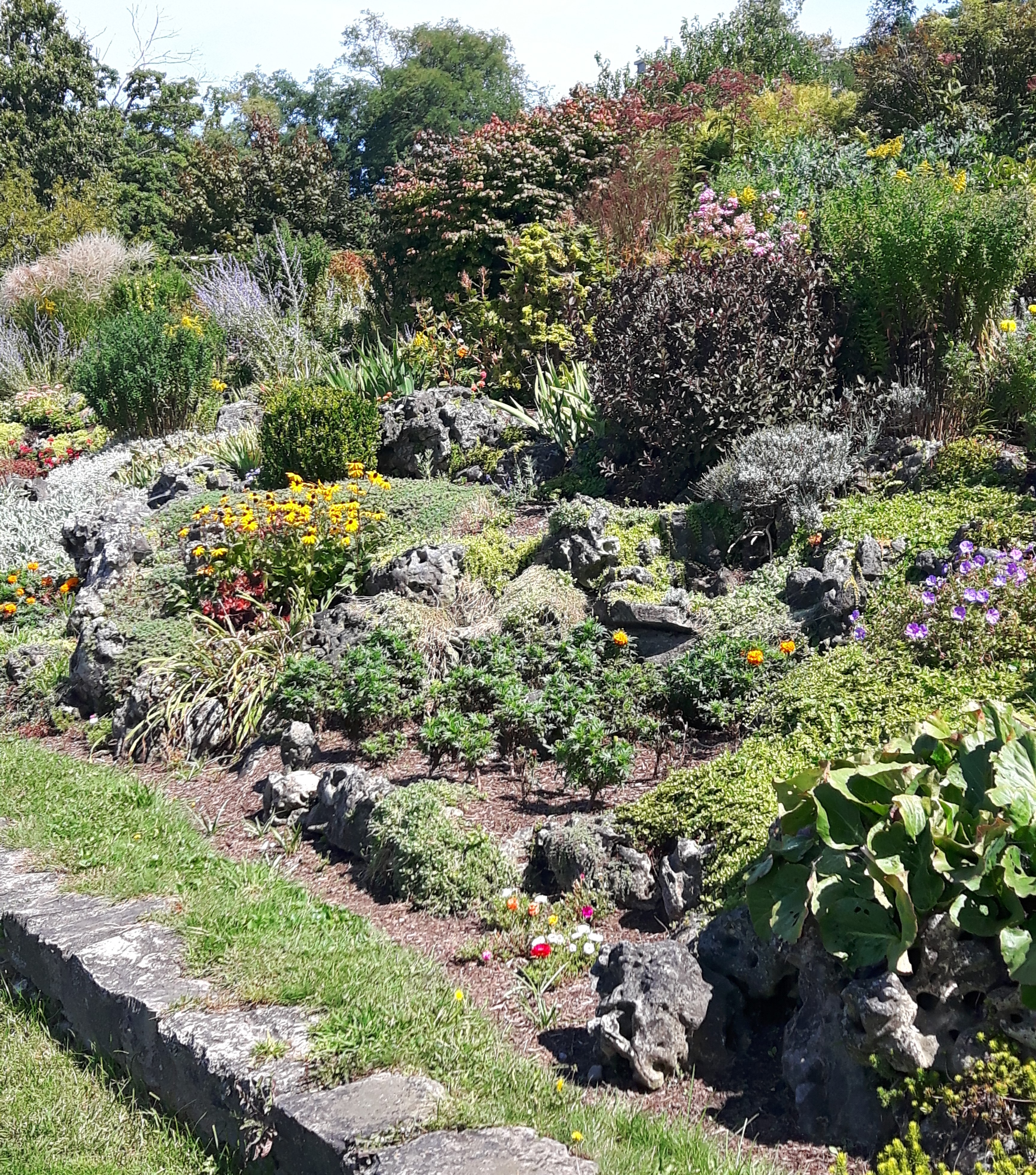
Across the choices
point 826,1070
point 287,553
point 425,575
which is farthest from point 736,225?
point 826,1070

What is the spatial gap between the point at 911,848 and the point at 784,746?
1.36 meters

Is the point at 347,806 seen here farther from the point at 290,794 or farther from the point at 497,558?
the point at 497,558

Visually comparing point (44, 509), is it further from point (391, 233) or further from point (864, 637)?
point (864, 637)

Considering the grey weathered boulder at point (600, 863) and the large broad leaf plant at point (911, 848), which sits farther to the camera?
the grey weathered boulder at point (600, 863)

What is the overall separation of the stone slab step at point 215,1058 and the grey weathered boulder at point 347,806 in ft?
2.82

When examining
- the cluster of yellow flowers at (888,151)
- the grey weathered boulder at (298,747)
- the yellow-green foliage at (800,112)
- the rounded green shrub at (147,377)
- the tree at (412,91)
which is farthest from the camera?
the tree at (412,91)

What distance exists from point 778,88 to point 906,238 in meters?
11.0

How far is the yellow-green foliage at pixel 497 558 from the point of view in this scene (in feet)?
21.8

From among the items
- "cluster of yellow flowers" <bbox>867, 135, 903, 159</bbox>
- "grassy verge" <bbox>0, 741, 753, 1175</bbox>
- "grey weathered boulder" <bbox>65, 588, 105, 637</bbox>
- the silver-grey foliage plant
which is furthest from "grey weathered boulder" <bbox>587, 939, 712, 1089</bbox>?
"cluster of yellow flowers" <bbox>867, 135, 903, 159</bbox>

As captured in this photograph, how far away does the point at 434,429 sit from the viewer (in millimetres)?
8789

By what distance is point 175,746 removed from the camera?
605cm

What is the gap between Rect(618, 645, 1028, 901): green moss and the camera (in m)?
3.78

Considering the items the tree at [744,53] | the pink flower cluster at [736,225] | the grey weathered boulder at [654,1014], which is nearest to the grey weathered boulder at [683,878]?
the grey weathered boulder at [654,1014]

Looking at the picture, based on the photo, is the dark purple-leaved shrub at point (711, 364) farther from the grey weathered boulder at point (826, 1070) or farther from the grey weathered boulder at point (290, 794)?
the grey weathered boulder at point (826, 1070)
